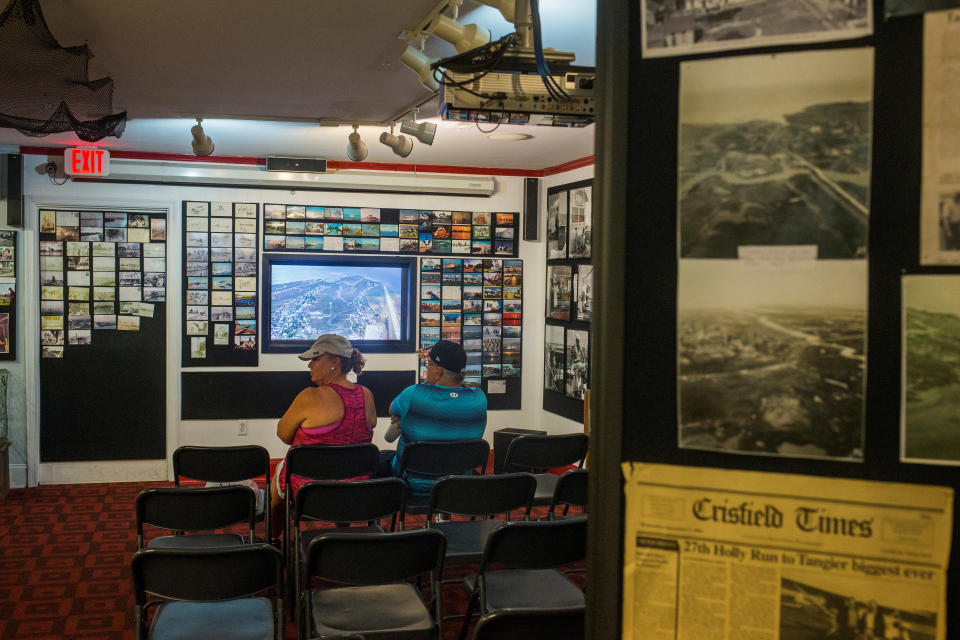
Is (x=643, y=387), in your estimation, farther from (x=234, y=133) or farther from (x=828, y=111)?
(x=234, y=133)

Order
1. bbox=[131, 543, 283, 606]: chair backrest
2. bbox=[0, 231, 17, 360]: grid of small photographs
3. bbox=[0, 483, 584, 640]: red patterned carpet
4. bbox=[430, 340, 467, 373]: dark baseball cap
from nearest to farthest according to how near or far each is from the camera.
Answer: bbox=[131, 543, 283, 606]: chair backrest, bbox=[0, 483, 584, 640]: red patterned carpet, bbox=[430, 340, 467, 373]: dark baseball cap, bbox=[0, 231, 17, 360]: grid of small photographs

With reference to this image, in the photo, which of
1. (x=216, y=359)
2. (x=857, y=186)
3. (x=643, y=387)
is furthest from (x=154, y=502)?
(x=216, y=359)

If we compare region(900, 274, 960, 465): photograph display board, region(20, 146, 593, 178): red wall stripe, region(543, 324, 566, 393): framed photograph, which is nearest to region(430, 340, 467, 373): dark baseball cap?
region(20, 146, 593, 178): red wall stripe

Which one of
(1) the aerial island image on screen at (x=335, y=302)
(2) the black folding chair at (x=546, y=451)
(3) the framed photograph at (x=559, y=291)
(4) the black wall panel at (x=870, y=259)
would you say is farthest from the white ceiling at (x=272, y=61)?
(4) the black wall panel at (x=870, y=259)

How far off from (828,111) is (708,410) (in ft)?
1.13

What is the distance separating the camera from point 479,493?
3.49 metres

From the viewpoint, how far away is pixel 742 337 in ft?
2.78

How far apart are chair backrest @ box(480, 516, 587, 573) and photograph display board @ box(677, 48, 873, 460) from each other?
2045 mm

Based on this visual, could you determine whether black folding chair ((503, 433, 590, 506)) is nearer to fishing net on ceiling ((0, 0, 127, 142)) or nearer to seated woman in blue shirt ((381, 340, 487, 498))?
seated woman in blue shirt ((381, 340, 487, 498))

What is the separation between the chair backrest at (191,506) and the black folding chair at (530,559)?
110cm

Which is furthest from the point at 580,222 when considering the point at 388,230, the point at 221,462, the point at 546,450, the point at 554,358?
the point at 221,462

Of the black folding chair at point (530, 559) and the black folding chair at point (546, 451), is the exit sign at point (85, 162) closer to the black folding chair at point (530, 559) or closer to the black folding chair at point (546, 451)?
the black folding chair at point (546, 451)

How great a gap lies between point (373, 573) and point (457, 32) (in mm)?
2021

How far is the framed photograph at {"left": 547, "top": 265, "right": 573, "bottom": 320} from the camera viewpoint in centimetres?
704
